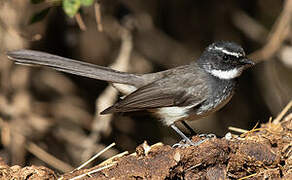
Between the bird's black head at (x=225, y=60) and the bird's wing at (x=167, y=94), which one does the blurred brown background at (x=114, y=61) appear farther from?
the bird's black head at (x=225, y=60)

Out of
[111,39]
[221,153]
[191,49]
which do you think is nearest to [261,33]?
[191,49]

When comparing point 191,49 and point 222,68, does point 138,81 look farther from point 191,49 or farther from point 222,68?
point 191,49

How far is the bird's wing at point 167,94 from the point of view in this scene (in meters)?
5.41

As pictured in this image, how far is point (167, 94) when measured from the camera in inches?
219

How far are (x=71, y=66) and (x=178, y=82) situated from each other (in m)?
1.24

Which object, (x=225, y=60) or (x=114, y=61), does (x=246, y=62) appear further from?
(x=114, y=61)

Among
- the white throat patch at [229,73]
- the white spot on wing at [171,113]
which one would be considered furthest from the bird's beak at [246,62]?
the white spot on wing at [171,113]

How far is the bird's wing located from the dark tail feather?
0.77 ft

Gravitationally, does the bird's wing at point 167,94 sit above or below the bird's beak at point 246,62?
below

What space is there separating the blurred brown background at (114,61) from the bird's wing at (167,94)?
41.6 inches

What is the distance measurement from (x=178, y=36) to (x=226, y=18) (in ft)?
3.08

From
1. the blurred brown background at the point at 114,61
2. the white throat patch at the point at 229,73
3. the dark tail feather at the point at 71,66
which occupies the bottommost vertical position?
the blurred brown background at the point at 114,61

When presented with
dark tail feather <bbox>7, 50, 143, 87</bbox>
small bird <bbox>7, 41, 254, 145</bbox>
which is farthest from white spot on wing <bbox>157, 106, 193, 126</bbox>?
dark tail feather <bbox>7, 50, 143, 87</bbox>

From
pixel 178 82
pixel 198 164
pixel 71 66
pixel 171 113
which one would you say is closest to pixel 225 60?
pixel 178 82
